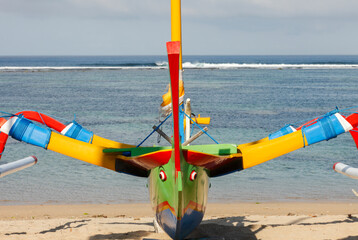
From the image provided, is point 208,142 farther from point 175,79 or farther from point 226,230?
point 175,79

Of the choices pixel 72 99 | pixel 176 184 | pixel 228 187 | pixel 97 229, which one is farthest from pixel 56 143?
pixel 72 99

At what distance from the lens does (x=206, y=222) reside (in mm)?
9516

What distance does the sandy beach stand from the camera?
8.53 meters

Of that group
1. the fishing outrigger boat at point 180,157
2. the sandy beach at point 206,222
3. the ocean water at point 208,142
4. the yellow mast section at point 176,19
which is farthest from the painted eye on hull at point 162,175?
the ocean water at point 208,142

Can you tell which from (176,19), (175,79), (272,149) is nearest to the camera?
(175,79)

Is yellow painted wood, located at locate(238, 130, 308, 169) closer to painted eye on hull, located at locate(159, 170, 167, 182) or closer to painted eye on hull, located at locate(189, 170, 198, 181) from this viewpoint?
painted eye on hull, located at locate(189, 170, 198, 181)

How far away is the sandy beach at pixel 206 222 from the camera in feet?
28.0

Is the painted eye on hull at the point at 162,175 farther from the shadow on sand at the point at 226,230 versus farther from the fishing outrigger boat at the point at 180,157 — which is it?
the shadow on sand at the point at 226,230

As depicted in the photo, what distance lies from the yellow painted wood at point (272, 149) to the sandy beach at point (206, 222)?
2.06 metres

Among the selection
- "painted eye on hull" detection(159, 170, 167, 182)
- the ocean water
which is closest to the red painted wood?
"painted eye on hull" detection(159, 170, 167, 182)

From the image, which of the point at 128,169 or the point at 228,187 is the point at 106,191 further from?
the point at 128,169

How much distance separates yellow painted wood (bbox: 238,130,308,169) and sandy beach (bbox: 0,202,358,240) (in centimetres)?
206

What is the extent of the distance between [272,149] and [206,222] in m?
3.56

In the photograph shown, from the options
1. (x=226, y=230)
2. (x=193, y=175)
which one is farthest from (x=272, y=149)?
(x=226, y=230)
